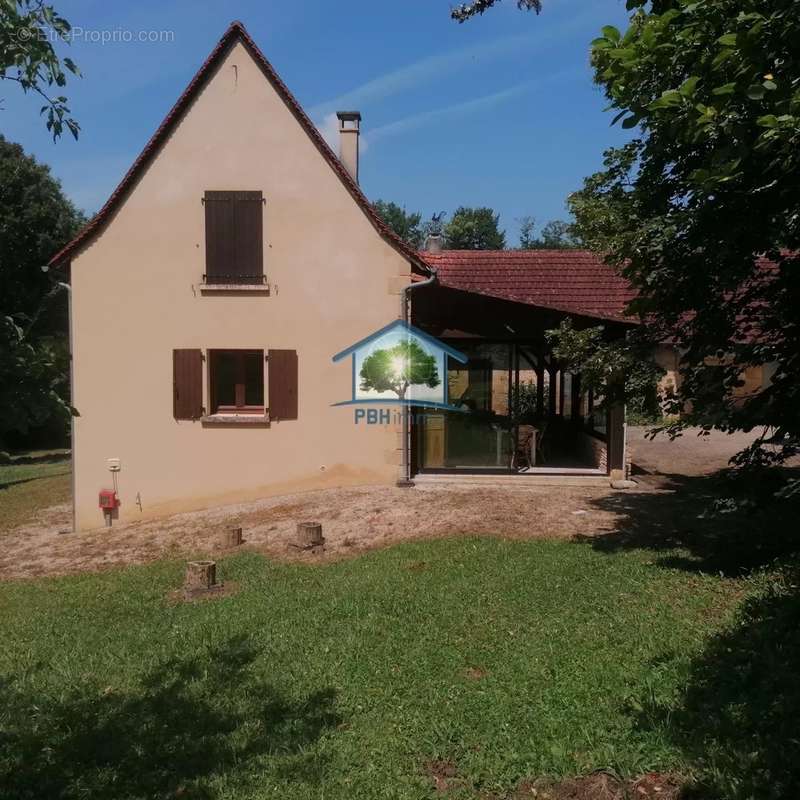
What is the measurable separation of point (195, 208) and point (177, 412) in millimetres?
3626

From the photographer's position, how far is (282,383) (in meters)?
12.5

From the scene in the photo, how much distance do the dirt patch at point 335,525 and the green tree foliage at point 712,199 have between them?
336 cm

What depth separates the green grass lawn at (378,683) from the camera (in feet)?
12.5

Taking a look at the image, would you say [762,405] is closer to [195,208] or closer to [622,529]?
[622,529]

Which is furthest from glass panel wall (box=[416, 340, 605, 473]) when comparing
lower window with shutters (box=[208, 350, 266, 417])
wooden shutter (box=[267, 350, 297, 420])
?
lower window with shutters (box=[208, 350, 266, 417])

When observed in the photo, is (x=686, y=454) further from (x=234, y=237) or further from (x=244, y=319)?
(x=234, y=237)

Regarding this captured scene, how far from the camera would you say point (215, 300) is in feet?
41.4

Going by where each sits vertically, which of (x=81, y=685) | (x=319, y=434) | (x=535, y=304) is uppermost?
(x=535, y=304)

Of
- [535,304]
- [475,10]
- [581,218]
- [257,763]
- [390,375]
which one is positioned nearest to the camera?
[257,763]

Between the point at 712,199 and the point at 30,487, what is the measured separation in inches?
764

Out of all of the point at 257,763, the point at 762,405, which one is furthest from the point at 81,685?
the point at 762,405

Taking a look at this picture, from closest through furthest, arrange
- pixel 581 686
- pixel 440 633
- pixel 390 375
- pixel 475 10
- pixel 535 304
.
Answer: pixel 581 686 < pixel 440 633 < pixel 475 10 < pixel 535 304 < pixel 390 375

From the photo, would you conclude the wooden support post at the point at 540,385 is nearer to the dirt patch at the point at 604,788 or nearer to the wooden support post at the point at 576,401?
the wooden support post at the point at 576,401

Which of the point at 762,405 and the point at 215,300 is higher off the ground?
the point at 215,300
